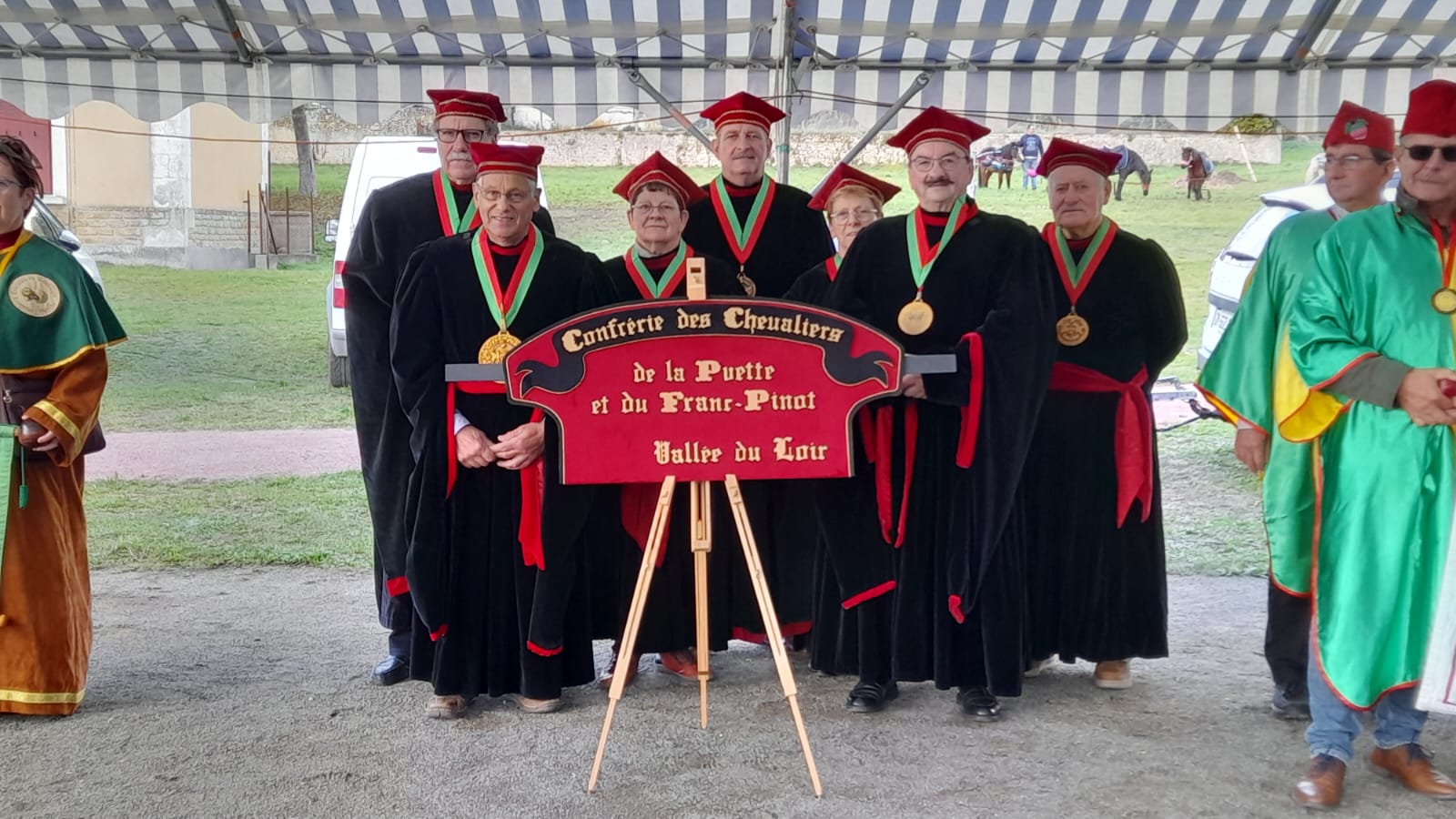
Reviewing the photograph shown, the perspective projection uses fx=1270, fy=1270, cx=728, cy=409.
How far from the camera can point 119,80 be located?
607 centimetres

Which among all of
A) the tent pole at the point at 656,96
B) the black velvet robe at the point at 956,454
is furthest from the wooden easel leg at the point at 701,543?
the tent pole at the point at 656,96


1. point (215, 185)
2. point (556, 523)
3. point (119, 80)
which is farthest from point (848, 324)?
point (215, 185)

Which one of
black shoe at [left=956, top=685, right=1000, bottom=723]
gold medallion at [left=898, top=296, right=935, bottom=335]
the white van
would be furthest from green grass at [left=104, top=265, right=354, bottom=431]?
black shoe at [left=956, top=685, right=1000, bottom=723]

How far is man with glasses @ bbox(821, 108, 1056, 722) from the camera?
4188mm

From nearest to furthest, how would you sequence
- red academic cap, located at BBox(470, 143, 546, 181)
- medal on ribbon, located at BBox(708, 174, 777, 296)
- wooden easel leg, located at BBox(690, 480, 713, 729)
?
1. wooden easel leg, located at BBox(690, 480, 713, 729)
2. red academic cap, located at BBox(470, 143, 546, 181)
3. medal on ribbon, located at BBox(708, 174, 777, 296)

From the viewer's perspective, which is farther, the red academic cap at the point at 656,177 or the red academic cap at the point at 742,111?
the red academic cap at the point at 742,111

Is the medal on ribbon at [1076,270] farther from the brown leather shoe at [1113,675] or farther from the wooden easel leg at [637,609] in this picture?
the wooden easel leg at [637,609]

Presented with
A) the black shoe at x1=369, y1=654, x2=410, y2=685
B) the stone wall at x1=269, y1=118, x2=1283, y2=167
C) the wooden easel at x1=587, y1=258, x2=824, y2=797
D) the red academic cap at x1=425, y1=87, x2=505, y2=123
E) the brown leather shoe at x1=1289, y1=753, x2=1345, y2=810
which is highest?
the stone wall at x1=269, y1=118, x2=1283, y2=167

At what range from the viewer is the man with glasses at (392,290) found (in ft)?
14.9

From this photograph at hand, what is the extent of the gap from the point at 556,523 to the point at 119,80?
11.6 ft

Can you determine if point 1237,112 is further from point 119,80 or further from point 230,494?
point 230,494

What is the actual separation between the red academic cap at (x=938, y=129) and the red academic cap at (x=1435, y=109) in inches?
51.1

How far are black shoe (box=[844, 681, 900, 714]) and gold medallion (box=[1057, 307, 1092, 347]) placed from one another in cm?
140

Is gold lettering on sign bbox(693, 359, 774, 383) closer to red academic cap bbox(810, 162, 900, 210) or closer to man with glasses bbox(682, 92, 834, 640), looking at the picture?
man with glasses bbox(682, 92, 834, 640)
